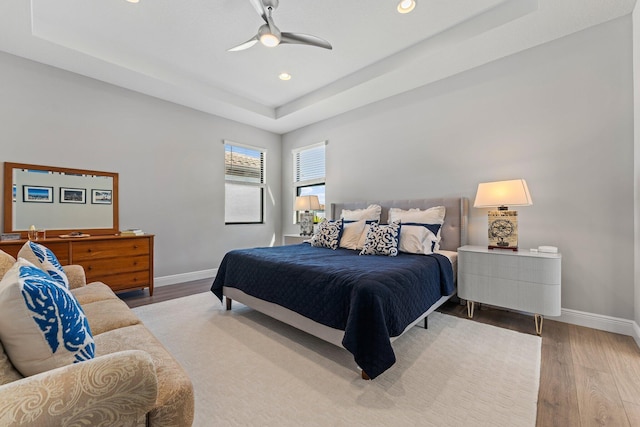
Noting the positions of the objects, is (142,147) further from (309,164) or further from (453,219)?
(453,219)

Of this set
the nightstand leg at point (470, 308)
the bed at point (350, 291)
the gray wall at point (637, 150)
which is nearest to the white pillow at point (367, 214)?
the bed at point (350, 291)

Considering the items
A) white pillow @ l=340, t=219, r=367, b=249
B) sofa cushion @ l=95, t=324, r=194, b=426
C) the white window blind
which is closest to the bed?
white pillow @ l=340, t=219, r=367, b=249

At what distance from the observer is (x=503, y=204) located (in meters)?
2.70

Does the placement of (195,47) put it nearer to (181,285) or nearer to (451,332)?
(181,285)

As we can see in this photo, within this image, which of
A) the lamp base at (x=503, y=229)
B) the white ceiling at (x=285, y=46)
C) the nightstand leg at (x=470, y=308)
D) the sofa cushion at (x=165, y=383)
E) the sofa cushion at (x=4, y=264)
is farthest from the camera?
the nightstand leg at (x=470, y=308)

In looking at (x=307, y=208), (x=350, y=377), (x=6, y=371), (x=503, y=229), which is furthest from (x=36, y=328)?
(x=307, y=208)

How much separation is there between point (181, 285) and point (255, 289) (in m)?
2.16

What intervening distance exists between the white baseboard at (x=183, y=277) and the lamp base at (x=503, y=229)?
4178 mm

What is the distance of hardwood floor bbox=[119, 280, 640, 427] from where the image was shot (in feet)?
5.00

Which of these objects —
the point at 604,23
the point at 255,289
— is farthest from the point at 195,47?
the point at 604,23

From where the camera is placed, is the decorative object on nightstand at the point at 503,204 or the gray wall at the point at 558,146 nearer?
the gray wall at the point at 558,146

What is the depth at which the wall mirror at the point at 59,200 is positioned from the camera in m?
3.15

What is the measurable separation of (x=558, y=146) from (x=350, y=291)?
2.69m

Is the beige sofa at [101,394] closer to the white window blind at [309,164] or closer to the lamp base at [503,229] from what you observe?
the lamp base at [503,229]
